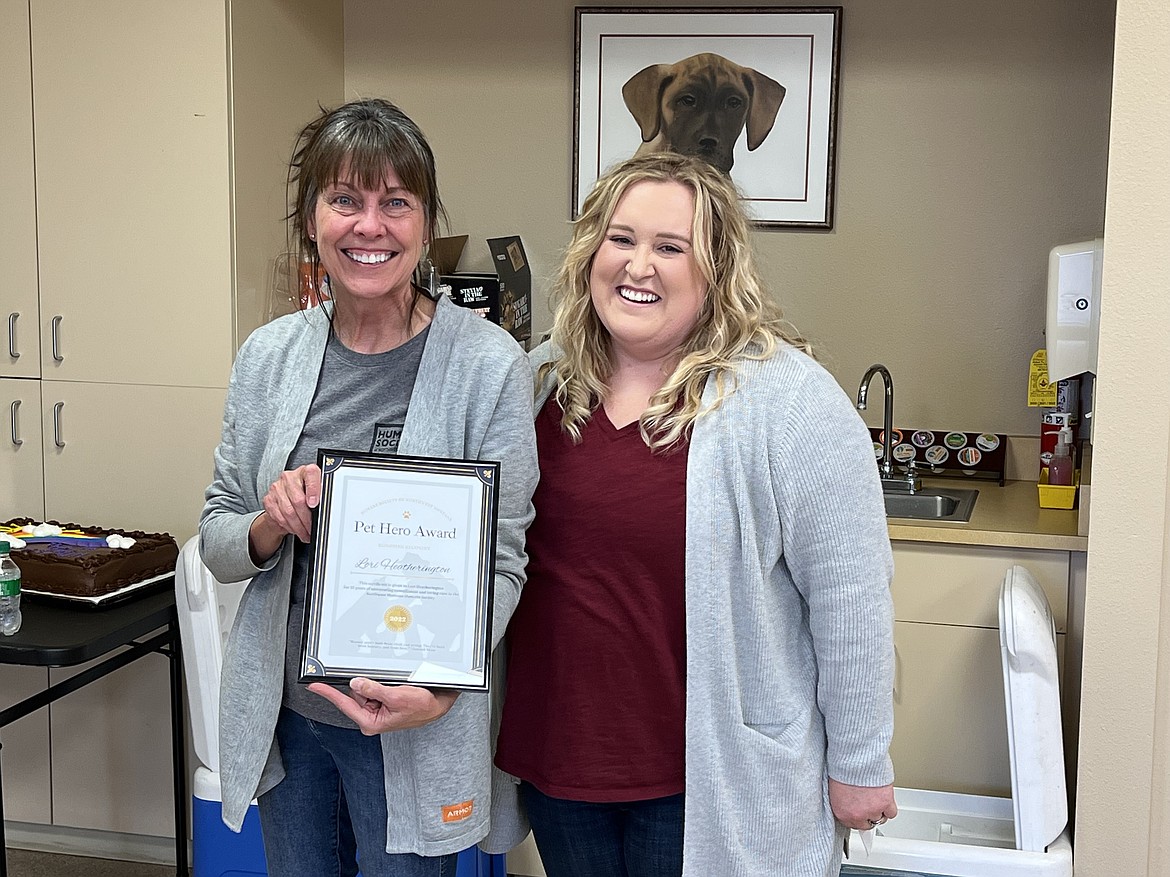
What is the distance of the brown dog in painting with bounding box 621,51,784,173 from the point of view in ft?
10.1

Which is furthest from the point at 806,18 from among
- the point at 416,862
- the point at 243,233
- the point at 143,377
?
the point at 416,862

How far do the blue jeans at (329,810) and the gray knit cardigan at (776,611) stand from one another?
1.23 feet

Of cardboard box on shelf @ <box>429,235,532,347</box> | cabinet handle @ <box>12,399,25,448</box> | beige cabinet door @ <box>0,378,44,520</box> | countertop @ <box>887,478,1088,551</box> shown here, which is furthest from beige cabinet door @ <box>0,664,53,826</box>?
countertop @ <box>887,478,1088,551</box>

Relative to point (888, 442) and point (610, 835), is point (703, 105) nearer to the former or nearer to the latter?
point (888, 442)

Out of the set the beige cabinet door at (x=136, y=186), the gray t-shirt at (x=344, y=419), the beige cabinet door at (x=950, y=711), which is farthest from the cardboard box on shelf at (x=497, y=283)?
the gray t-shirt at (x=344, y=419)

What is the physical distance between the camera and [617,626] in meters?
1.56

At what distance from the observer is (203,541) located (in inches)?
63.4

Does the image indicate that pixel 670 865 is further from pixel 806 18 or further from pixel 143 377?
pixel 806 18

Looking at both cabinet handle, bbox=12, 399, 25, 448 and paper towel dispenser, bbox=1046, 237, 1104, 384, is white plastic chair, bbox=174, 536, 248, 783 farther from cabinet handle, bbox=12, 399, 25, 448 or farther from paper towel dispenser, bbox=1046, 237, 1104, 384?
paper towel dispenser, bbox=1046, 237, 1104, 384

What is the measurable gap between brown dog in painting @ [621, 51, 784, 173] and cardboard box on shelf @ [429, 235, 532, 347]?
437 millimetres

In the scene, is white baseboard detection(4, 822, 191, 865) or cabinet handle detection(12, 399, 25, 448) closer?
cabinet handle detection(12, 399, 25, 448)

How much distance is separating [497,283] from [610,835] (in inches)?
64.8

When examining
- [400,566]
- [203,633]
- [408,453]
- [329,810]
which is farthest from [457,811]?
[203,633]

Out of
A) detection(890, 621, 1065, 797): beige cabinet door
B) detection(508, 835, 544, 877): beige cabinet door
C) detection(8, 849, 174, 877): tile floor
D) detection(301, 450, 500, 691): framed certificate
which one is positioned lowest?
detection(8, 849, 174, 877): tile floor
